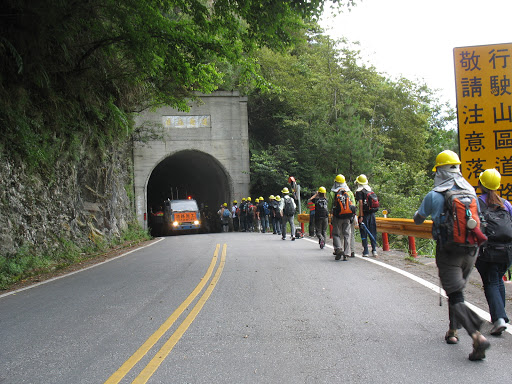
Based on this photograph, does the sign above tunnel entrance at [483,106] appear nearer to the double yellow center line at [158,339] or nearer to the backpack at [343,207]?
the backpack at [343,207]

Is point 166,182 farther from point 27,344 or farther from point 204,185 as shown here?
point 27,344

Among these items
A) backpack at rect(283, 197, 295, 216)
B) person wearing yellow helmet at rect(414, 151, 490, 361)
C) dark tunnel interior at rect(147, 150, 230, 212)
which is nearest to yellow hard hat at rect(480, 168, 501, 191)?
person wearing yellow helmet at rect(414, 151, 490, 361)

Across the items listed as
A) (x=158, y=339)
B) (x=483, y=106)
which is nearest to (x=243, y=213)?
(x=483, y=106)

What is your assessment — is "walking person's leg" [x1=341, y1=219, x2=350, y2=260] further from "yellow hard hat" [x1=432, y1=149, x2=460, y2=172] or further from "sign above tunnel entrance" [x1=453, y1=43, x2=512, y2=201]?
"yellow hard hat" [x1=432, y1=149, x2=460, y2=172]

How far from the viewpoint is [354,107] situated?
96.4ft

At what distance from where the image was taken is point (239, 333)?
5.16 meters

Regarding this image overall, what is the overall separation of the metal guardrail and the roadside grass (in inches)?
343

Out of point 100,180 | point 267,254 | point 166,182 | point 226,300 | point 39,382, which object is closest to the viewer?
point 39,382

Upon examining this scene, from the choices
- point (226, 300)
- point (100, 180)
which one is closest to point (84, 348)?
point (226, 300)

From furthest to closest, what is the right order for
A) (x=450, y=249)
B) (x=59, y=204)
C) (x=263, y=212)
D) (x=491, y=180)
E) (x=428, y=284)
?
(x=263, y=212), (x=59, y=204), (x=428, y=284), (x=491, y=180), (x=450, y=249)

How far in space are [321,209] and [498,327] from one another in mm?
8750

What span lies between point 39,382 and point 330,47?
101 feet

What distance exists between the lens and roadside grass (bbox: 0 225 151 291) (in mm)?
10578

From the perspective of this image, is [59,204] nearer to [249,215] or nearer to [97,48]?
[97,48]
